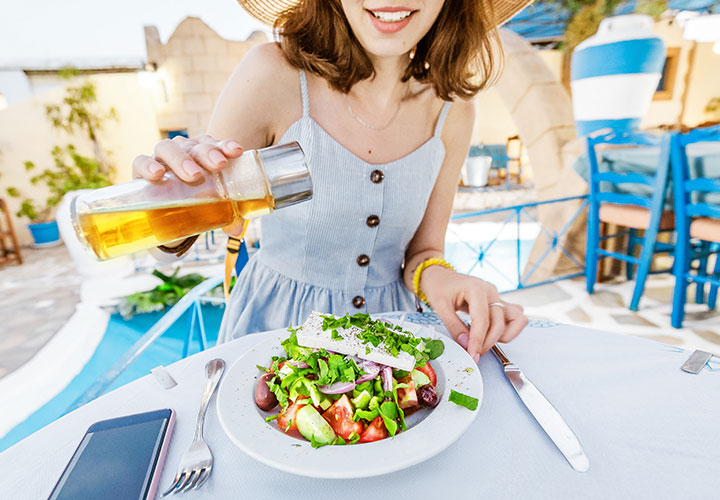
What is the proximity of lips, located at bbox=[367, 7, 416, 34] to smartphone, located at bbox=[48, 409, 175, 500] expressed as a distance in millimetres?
866

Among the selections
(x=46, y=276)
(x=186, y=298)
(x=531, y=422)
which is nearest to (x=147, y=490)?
(x=531, y=422)

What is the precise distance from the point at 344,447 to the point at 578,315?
3033 mm

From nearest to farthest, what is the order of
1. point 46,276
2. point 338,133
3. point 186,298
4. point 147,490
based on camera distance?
1. point 147,490
2. point 338,133
3. point 186,298
4. point 46,276

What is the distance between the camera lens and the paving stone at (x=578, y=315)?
2.89 meters

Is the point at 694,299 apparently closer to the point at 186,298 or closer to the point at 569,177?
the point at 569,177

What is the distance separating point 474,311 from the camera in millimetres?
736

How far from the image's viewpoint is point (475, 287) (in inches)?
31.6

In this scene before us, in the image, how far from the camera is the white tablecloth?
1.48 feet

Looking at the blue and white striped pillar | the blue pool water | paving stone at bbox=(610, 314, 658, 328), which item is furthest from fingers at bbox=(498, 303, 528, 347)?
the blue and white striped pillar

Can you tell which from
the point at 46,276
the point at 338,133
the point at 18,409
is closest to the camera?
the point at 338,133

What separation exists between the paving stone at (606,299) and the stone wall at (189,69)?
7631 millimetres

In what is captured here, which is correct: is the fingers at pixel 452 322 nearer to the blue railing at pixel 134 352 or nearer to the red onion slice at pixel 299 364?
the red onion slice at pixel 299 364

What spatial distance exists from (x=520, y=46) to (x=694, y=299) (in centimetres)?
303

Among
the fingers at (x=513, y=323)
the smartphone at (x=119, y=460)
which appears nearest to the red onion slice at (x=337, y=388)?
the smartphone at (x=119, y=460)
